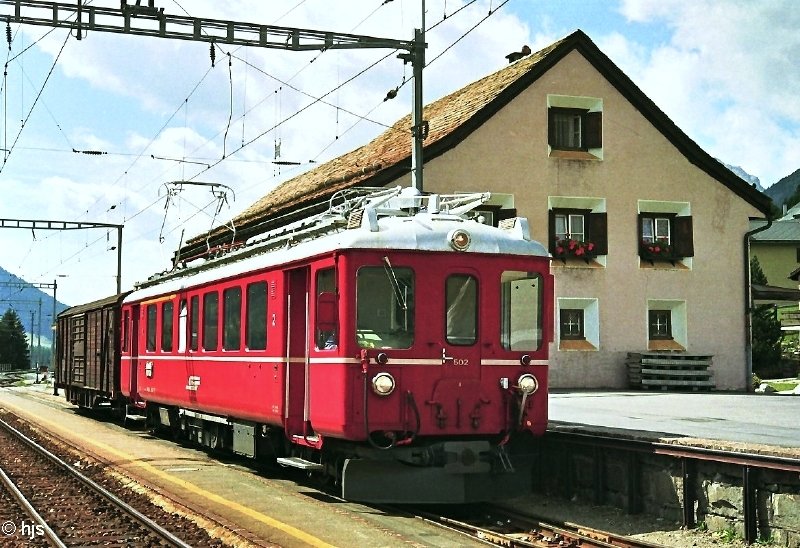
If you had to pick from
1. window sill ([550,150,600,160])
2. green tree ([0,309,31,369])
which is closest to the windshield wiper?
window sill ([550,150,600,160])

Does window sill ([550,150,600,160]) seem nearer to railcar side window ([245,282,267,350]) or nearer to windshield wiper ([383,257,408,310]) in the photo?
railcar side window ([245,282,267,350])

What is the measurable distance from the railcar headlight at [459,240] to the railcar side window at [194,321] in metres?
5.53

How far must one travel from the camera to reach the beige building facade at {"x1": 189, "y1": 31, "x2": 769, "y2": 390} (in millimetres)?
26781

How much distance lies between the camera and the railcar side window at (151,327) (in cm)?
1817

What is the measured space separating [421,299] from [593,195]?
58.2 feet

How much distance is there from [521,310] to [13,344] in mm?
113138

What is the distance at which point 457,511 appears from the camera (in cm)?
1124

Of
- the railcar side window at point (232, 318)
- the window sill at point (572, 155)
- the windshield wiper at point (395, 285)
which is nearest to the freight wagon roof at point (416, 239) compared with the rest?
the windshield wiper at point (395, 285)

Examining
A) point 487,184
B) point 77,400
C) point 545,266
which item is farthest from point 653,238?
point 545,266

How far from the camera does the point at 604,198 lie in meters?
27.6

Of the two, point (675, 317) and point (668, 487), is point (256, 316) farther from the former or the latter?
point (675, 317)

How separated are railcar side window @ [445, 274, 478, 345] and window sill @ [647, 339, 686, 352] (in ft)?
59.1

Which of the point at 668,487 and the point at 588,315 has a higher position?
the point at 588,315

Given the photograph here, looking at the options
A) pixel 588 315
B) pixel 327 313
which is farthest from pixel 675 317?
pixel 327 313
